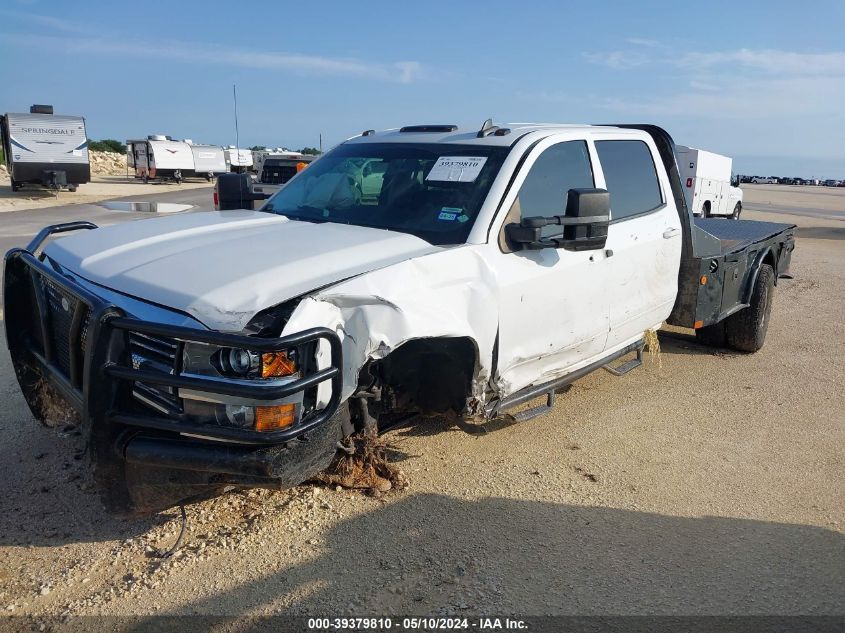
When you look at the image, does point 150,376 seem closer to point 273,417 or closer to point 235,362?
point 235,362

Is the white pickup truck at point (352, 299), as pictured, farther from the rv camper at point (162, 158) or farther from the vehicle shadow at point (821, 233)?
the rv camper at point (162, 158)

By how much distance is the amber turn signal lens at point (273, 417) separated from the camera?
2.71 meters

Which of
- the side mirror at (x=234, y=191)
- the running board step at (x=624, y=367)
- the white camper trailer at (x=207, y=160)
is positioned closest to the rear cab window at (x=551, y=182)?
the running board step at (x=624, y=367)

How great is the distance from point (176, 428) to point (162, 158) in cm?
4053

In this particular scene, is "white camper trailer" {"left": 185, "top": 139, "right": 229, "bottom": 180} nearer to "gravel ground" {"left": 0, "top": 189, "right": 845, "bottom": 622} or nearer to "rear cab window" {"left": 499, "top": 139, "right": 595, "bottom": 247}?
"gravel ground" {"left": 0, "top": 189, "right": 845, "bottom": 622}

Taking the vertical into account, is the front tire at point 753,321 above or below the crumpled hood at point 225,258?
below

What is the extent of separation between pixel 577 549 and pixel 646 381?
9.38ft

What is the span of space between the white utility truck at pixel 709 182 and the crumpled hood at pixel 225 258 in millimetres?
18529

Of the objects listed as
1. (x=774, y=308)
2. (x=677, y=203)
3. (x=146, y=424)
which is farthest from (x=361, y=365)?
(x=774, y=308)

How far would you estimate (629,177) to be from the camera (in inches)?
196

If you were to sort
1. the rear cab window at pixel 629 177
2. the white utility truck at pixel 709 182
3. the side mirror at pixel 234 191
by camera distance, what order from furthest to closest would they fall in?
the white utility truck at pixel 709 182 < the side mirror at pixel 234 191 < the rear cab window at pixel 629 177

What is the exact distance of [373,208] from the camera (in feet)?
13.7

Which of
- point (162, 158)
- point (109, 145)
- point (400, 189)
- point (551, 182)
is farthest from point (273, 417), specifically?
point (109, 145)

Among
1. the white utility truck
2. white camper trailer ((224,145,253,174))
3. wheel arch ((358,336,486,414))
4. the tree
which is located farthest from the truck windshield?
the tree
